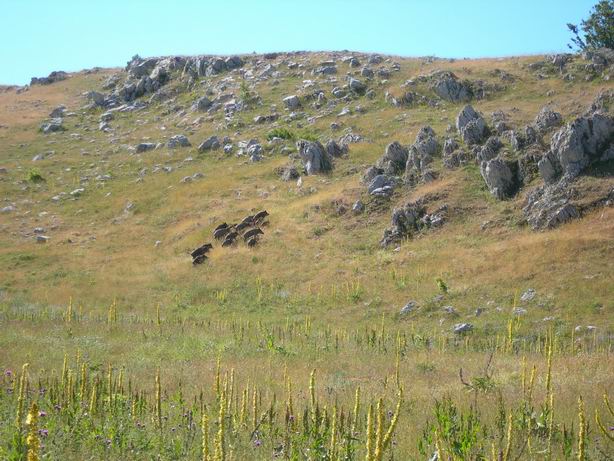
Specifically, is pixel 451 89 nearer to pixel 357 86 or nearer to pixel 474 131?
pixel 357 86

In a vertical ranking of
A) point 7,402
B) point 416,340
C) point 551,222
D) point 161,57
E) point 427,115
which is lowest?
point 416,340

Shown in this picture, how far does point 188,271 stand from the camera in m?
40.6

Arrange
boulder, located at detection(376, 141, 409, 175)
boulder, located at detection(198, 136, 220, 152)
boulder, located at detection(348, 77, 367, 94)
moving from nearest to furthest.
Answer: boulder, located at detection(376, 141, 409, 175)
boulder, located at detection(198, 136, 220, 152)
boulder, located at detection(348, 77, 367, 94)

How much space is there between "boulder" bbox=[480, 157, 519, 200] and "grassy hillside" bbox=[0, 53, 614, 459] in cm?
86

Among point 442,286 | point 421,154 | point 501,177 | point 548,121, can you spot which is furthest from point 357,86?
point 442,286

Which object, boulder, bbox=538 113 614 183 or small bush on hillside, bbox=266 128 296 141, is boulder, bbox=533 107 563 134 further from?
small bush on hillside, bbox=266 128 296 141

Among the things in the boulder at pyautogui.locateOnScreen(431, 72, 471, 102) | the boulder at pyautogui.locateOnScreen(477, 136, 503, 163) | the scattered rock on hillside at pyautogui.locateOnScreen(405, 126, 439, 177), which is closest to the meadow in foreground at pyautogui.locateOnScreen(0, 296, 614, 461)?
the boulder at pyautogui.locateOnScreen(477, 136, 503, 163)

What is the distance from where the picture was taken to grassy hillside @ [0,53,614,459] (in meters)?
11.3

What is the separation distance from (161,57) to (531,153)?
81950 millimetres

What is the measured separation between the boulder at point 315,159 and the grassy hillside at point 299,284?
1.91 meters

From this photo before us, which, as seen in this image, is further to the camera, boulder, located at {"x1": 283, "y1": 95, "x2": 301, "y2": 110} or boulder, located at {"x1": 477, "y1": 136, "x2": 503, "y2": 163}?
boulder, located at {"x1": 283, "y1": 95, "x2": 301, "y2": 110}

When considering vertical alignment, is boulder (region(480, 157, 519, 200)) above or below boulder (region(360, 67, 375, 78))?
below

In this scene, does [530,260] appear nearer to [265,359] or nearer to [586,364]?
[586,364]

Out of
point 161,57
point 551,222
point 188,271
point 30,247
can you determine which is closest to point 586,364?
point 551,222
